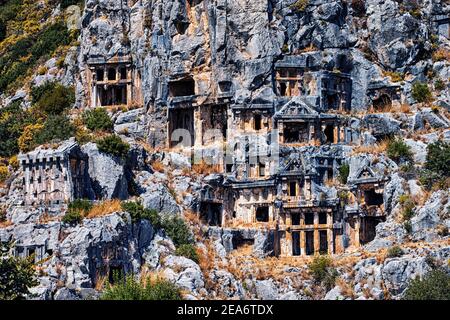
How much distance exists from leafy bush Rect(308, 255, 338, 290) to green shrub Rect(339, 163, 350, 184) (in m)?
11.2

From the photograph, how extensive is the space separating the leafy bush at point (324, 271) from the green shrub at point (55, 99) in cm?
3377

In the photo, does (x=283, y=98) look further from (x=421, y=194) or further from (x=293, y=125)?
(x=421, y=194)

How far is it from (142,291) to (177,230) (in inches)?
600

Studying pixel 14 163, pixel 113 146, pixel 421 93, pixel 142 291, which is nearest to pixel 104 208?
pixel 113 146

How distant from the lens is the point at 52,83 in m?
117

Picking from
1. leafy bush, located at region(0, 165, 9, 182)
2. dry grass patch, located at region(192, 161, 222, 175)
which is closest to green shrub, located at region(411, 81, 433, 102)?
dry grass patch, located at region(192, 161, 222, 175)

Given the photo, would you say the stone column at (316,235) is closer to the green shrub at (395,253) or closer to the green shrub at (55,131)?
the green shrub at (395,253)

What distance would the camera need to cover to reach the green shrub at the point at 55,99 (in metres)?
112

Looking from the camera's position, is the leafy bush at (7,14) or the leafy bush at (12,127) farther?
the leafy bush at (7,14)

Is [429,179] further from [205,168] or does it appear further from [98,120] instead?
[98,120]

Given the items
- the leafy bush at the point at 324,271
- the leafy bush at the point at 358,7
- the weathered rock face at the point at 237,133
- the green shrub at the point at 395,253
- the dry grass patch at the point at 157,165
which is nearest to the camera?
the green shrub at the point at 395,253

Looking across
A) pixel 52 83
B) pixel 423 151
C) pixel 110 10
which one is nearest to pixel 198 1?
pixel 110 10

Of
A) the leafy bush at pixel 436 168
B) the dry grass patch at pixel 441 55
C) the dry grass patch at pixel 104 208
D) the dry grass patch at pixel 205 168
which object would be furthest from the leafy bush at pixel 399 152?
the dry grass patch at pixel 104 208
